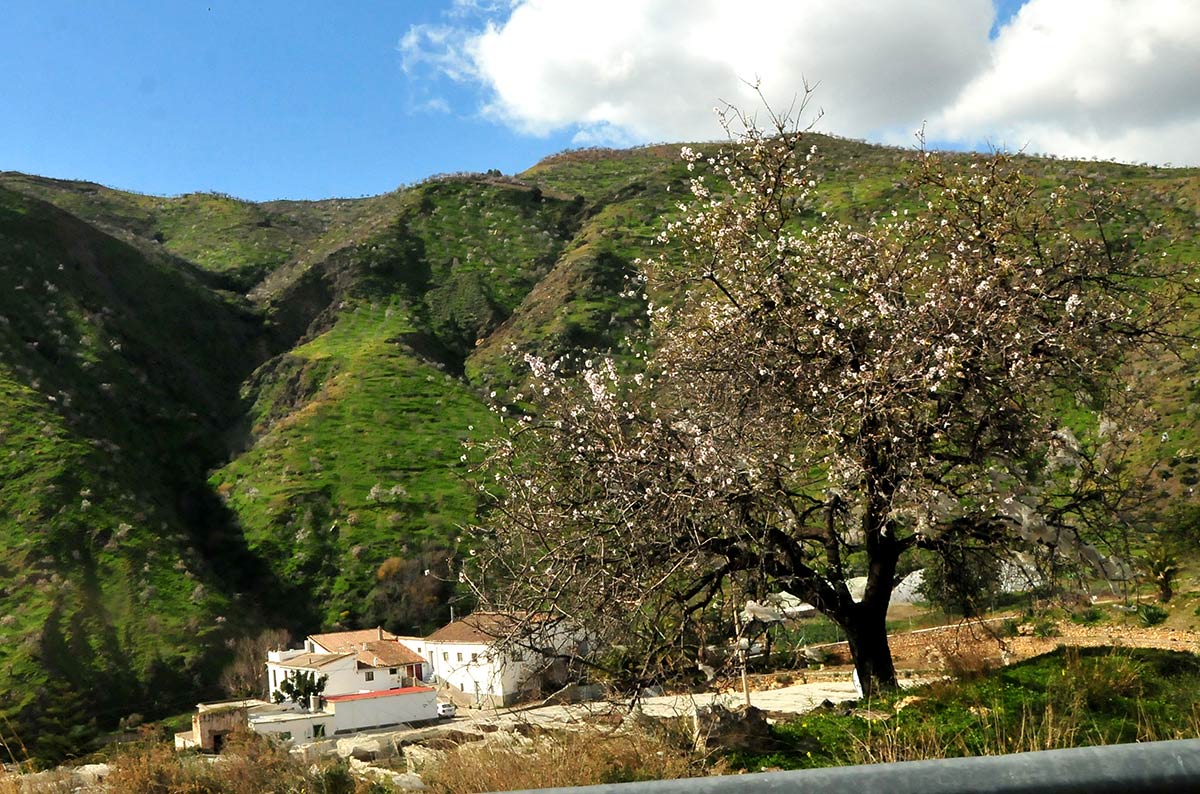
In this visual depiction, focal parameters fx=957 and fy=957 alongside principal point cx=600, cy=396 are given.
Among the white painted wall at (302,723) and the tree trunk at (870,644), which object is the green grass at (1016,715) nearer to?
the tree trunk at (870,644)

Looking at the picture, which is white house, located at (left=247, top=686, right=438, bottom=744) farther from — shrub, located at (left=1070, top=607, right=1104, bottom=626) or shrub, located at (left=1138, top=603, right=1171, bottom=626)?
shrub, located at (left=1138, top=603, right=1171, bottom=626)

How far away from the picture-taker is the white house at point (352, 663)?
36375 millimetres

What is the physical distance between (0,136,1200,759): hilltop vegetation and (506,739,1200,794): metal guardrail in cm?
2052

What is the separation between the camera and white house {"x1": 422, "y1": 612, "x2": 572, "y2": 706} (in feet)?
31.8

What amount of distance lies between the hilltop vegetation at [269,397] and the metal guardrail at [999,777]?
20519 mm

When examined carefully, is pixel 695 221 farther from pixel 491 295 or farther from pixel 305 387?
pixel 491 295

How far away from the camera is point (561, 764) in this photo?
6.88m

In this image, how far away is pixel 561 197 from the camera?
96.4m

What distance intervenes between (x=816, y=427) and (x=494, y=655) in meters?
4.42

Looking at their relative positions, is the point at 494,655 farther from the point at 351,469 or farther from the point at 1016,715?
the point at 351,469

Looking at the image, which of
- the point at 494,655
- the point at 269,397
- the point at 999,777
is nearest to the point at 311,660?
the point at 494,655

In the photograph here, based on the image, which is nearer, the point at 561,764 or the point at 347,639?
the point at 561,764

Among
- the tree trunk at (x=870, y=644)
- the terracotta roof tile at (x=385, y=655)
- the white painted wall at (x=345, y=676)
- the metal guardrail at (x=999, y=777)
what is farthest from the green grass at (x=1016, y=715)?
the terracotta roof tile at (x=385, y=655)

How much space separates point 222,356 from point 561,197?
38.8 metres
